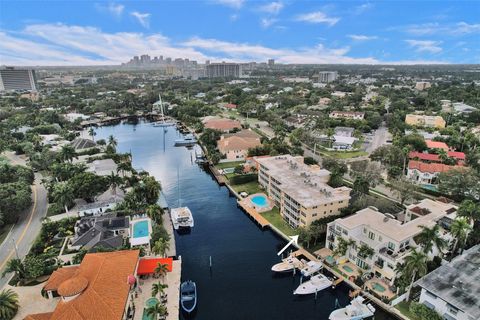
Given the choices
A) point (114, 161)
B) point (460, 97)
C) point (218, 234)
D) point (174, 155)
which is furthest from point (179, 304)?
point (460, 97)

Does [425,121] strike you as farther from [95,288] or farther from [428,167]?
[95,288]

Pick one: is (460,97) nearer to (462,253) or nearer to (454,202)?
(454,202)

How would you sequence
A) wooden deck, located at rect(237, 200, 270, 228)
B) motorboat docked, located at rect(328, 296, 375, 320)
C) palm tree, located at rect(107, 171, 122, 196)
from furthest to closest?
1. palm tree, located at rect(107, 171, 122, 196)
2. wooden deck, located at rect(237, 200, 270, 228)
3. motorboat docked, located at rect(328, 296, 375, 320)

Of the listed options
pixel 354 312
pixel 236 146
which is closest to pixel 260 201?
pixel 354 312

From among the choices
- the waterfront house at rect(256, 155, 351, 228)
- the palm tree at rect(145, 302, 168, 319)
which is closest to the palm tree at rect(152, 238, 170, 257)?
the palm tree at rect(145, 302, 168, 319)

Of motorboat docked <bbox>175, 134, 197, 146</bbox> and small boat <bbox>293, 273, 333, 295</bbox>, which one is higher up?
motorboat docked <bbox>175, 134, 197, 146</bbox>

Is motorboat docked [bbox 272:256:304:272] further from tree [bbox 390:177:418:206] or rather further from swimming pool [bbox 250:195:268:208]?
tree [bbox 390:177:418:206]

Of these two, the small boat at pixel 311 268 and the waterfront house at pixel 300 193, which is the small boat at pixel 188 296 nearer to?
the small boat at pixel 311 268
